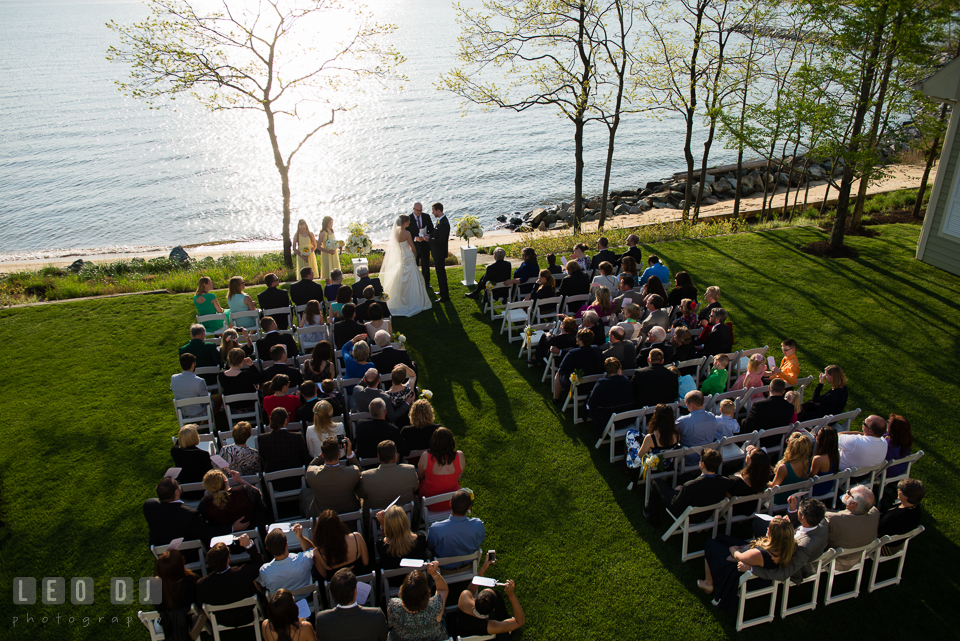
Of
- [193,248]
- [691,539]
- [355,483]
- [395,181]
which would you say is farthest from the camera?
[395,181]

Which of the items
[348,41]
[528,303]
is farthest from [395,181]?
[528,303]

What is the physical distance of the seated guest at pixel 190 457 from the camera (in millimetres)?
6180

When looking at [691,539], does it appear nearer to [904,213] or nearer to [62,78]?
[904,213]

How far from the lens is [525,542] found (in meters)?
6.61

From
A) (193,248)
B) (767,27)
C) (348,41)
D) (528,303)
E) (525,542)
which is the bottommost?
(193,248)

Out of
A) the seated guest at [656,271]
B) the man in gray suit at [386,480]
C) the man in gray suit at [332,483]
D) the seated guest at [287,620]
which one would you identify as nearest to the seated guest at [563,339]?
the seated guest at [656,271]

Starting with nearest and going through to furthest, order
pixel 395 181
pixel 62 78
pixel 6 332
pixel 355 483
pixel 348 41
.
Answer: pixel 355 483
pixel 6 332
pixel 348 41
pixel 395 181
pixel 62 78

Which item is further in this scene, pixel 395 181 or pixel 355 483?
pixel 395 181

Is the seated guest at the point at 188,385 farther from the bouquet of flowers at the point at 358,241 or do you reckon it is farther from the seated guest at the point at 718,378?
the seated guest at the point at 718,378

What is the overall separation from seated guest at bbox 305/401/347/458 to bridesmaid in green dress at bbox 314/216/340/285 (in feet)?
21.1

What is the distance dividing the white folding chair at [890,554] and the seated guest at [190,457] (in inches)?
267

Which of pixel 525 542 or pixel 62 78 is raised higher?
pixel 62 78

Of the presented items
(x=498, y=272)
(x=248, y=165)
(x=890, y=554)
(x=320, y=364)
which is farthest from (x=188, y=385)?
(x=248, y=165)

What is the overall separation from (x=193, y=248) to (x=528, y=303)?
25075 mm
